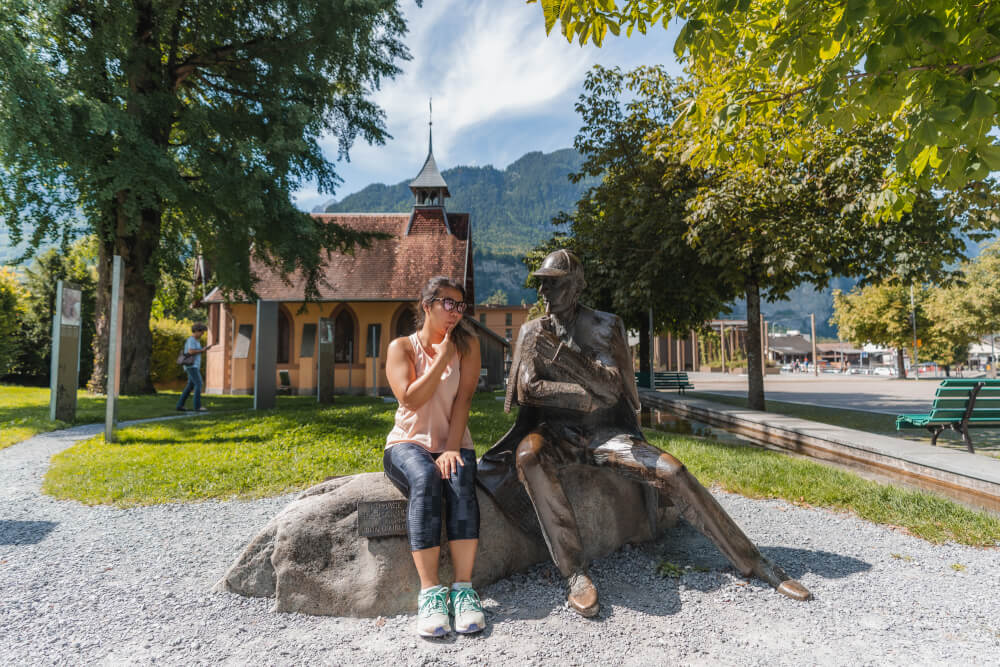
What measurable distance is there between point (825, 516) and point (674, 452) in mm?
2765

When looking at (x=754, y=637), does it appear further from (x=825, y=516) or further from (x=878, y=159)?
(x=878, y=159)

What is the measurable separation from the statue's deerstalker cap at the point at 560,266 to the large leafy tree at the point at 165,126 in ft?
35.4

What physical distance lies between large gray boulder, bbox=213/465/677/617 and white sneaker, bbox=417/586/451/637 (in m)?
0.29

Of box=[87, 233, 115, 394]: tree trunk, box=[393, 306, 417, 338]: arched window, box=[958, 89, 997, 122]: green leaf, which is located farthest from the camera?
box=[393, 306, 417, 338]: arched window

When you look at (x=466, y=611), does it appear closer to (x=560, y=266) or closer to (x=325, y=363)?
(x=560, y=266)

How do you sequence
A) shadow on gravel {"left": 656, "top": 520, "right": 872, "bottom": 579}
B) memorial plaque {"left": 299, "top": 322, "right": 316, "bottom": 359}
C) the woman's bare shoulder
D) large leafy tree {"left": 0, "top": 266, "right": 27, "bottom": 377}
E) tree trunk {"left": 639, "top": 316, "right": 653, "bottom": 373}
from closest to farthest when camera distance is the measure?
the woman's bare shoulder → shadow on gravel {"left": 656, "top": 520, "right": 872, "bottom": 579} → large leafy tree {"left": 0, "top": 266, "right": 27, "bottom": 377} → memorial plaque {"left": 299, "top": 322, "right": 316, "bottom": 359} → tree trunk {"left": 639, "top": 316, "right": 653, "bottom": 373}

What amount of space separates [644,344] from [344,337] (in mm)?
13812

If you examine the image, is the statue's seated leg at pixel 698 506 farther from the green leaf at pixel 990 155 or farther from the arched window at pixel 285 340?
the arched window at pixel 285 340

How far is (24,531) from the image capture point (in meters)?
4.48

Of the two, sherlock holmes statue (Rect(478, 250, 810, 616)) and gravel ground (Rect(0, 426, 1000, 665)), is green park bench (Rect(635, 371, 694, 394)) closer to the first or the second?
gravel ground (Rect(0, 426, 1000, 665))

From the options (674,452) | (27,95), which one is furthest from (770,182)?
(27,95)

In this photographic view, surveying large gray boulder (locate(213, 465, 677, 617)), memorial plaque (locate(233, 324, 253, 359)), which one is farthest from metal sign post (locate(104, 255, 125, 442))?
memorial plaque (locate(233, 324, 253, 359))

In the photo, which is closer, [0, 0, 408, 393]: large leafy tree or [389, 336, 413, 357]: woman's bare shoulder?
[389, 336, 413, 357]: woman's bare shoulder

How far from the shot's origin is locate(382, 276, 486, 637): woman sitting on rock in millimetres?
2836
